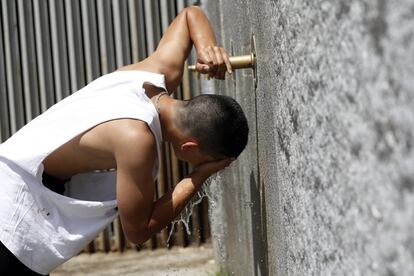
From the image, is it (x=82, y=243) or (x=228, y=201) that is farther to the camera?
(x=228, y=201)

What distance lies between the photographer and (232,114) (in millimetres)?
2676

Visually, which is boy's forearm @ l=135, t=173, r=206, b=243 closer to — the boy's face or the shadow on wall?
the boy's face

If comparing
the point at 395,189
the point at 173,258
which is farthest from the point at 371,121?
the point at 173,258

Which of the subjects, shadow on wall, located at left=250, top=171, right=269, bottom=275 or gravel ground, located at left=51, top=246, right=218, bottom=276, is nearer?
shadow on wall, located at left=250, top=171, right=269, bottom=275

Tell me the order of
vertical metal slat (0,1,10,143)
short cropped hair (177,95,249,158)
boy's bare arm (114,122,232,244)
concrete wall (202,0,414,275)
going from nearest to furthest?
A: 1. concrete wall (202,0,414,275)
2. boy's bare arm (114,122,232,244)
3. short cropped hair (177,95,249,158)
4. vertical metal slat (0,1,10,143)

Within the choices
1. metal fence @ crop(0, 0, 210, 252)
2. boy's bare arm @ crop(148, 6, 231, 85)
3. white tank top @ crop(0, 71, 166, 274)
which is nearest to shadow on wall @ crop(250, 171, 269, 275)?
white tank top @ crop(0, 71, 166, 274)

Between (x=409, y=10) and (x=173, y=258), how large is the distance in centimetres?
538

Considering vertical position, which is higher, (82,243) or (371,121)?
(371,121)

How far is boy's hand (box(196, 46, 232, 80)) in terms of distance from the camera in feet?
9.13

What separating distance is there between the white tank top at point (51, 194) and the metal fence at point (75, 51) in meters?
3.46

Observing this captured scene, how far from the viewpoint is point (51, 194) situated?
9.10 ft

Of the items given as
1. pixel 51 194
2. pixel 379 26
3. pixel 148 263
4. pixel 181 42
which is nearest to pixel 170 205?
pixel 51 194

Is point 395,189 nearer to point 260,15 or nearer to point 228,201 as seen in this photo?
point 260,15

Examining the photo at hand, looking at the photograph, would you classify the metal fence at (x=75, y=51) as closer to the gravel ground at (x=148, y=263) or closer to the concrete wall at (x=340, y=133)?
the gravel ground at (x=148, y=263)
